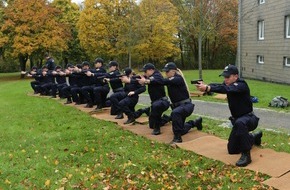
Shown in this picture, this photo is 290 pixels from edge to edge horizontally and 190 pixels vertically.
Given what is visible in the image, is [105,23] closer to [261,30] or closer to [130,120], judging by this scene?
[261,30]

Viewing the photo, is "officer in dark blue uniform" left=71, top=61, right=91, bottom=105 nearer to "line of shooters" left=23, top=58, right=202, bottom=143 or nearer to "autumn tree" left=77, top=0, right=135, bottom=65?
"line of shooters" left=23, top=58, right=202, bottom=143

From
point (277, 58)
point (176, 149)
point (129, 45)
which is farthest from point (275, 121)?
point (129, 45)

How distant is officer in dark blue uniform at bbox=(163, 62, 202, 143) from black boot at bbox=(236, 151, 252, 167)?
2.00 m

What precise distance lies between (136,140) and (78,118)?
3817 millimetres

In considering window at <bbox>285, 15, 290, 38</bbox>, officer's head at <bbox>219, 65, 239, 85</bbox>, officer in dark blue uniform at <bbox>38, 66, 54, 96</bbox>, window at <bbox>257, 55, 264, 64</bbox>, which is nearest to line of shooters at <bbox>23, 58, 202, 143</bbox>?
officer in dark blue uniform at <bbox>38, 66, 54, 96</bbox>

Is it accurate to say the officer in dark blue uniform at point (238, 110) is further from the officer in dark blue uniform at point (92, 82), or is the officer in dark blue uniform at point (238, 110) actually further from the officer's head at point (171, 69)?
the officer in dark blue uniform at point (92, 82)

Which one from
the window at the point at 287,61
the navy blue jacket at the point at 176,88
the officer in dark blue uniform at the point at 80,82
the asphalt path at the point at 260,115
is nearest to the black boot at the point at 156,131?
the navy blue jacket at the point at 176,88

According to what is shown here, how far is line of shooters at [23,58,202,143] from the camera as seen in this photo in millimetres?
8906

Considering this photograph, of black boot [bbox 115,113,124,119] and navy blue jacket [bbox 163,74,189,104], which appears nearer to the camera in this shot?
navy blue jacket [bbox 163,74,189,104]

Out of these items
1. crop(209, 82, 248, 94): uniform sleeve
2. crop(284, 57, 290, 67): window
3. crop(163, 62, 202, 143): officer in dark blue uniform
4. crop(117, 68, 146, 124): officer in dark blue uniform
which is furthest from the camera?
crop(284, 57, 290, 67): window

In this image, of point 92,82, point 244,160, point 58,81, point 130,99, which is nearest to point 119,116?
point 130,99

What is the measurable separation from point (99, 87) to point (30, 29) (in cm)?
2632

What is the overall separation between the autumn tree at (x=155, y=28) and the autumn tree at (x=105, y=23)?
5.78 feet

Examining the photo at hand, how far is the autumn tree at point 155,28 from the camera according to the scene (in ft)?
126
